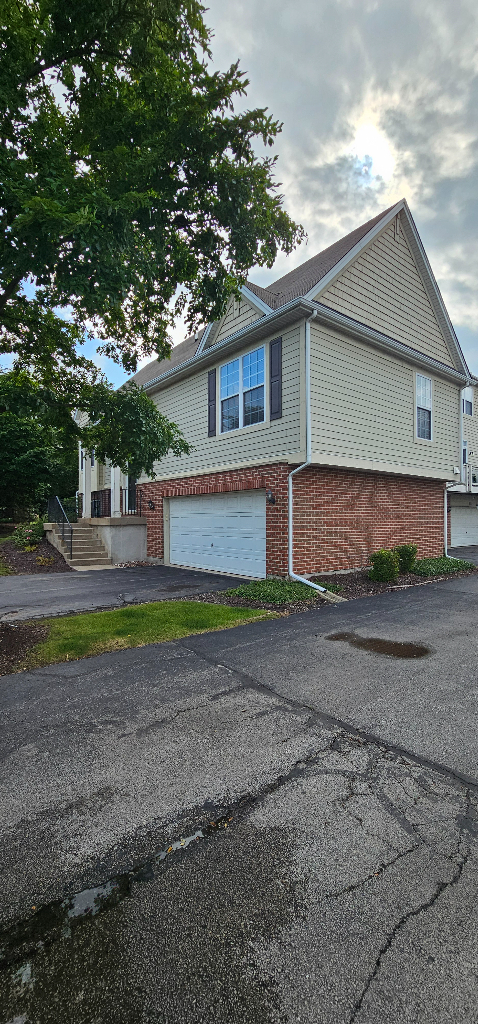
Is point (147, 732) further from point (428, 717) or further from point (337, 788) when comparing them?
point (428, 717)

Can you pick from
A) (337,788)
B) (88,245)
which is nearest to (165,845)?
(337,788)

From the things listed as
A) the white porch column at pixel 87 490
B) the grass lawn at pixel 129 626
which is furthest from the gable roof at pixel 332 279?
the white porch column at pixel 87 490

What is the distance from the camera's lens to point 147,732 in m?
3.41

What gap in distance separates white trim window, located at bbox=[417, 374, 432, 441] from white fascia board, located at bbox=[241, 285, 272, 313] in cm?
545

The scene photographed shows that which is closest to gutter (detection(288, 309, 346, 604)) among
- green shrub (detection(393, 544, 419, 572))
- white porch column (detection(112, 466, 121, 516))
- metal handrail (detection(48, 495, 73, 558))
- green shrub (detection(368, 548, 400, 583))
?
green shrub (detection(368, 548, 400, 583))

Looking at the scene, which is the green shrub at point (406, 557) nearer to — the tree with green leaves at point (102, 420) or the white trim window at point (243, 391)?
the white trim window at point (243, 391)

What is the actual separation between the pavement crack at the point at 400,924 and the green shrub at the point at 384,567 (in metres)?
8.36

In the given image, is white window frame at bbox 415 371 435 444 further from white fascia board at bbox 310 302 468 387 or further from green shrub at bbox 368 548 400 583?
green shrub at bbox 368 548 400 583

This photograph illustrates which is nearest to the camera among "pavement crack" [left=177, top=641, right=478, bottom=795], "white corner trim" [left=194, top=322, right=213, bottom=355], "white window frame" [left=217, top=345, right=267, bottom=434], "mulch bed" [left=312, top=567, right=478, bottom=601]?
"pavement crack" [left=177, top=641, right=478, bottom=795]

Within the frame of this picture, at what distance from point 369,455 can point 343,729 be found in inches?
336

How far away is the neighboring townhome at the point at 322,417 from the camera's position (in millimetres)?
9703

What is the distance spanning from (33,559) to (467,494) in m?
18.1

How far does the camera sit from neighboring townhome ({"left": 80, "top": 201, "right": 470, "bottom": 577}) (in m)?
9.70

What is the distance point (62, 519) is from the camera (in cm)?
1595
